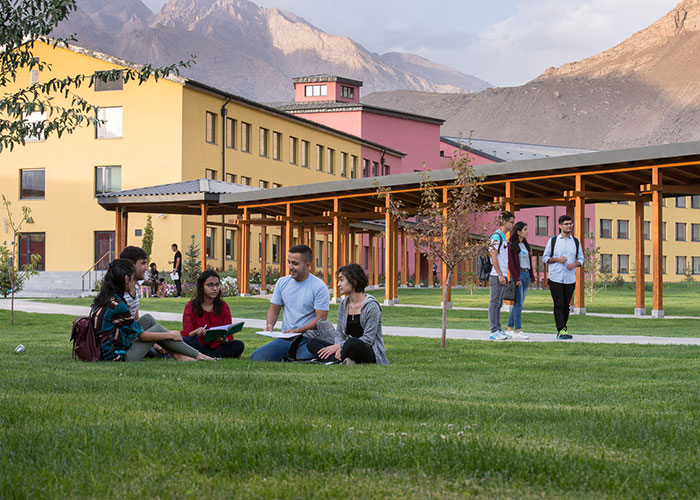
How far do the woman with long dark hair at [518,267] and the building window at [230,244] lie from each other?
34.4 m

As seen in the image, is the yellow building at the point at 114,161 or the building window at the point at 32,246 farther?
the building window at the point at 32,246

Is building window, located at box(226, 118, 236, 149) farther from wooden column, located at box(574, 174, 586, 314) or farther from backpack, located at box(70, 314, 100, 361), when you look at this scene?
backpack, located at box(70, 314, 100, 361)

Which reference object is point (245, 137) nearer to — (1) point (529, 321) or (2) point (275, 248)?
(2) point (275, 248)

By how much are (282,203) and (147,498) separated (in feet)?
93.6

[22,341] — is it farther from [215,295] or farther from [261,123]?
[261,123]

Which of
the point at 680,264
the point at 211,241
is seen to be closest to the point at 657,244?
the point at 211,241

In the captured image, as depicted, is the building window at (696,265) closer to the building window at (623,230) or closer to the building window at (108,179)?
the building window at (623,230)

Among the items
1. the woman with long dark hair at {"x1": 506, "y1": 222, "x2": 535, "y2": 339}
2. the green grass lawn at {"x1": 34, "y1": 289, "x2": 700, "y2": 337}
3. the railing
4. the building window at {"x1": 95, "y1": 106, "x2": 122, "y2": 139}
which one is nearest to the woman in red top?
the woman with long dark hair at {"x1": 506, "y1": 222, "x2": 535, "y2": 339}

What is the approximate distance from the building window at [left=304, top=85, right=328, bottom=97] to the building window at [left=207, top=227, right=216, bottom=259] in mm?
26978

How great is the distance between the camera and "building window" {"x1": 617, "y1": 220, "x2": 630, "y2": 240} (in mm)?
85188

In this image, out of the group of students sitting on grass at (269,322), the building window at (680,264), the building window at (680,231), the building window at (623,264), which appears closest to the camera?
the group of students sitting on grass at (269,322)

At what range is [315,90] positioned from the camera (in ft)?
237

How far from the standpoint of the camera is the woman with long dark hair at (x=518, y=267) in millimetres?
14117

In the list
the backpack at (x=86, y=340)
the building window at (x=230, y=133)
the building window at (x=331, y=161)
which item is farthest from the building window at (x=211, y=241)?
the backpack at (x=86, y=340)
